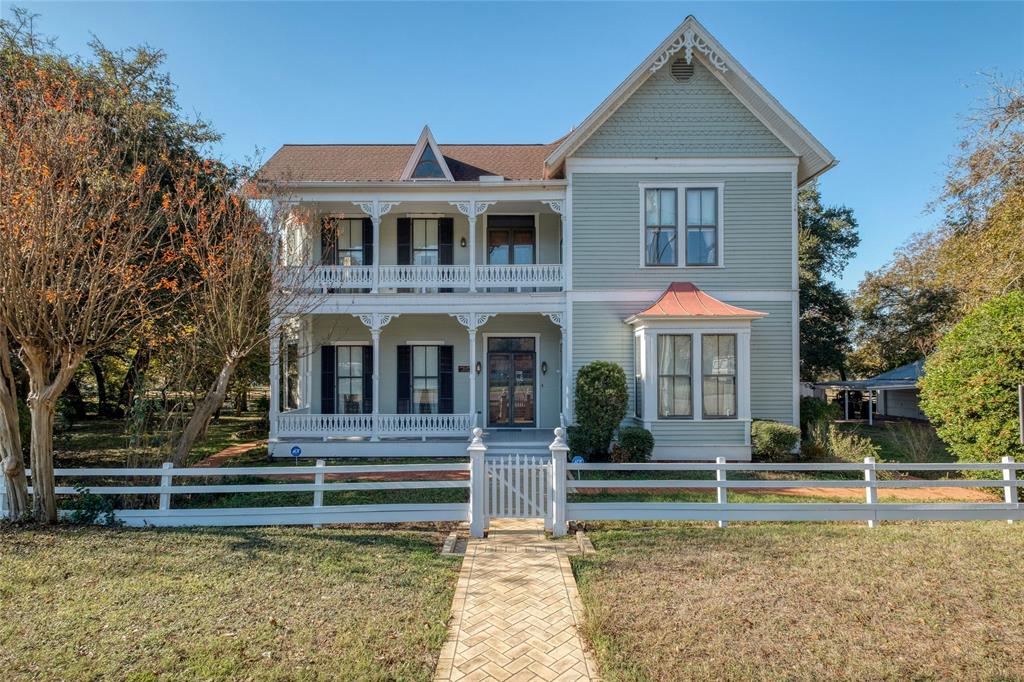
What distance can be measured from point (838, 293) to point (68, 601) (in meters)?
30.1

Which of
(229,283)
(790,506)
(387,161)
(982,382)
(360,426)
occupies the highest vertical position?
(387,161)

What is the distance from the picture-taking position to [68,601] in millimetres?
4965

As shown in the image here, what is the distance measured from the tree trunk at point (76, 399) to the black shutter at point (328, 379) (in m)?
12.2

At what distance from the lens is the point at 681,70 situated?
13.2 m

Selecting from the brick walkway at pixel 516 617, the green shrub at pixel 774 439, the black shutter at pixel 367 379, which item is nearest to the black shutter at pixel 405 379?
the black shutter at pixel 367 379

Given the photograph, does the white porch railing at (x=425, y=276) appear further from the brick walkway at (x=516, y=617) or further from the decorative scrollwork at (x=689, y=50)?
the brick walkway at (x=516, y=617)

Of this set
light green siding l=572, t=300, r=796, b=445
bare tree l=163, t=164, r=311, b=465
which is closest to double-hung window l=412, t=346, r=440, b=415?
light green siding l=572, t=300, r=796, b=445

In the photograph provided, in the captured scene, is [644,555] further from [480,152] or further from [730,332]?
[480,152]

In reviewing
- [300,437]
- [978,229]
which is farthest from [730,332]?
[300,437]

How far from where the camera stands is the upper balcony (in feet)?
45.3

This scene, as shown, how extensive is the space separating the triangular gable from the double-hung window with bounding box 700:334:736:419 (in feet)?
27.0

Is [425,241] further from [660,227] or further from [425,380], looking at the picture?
[660,227]

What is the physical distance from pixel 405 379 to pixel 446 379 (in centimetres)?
121

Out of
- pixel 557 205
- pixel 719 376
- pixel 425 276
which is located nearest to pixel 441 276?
pixel 425 276
